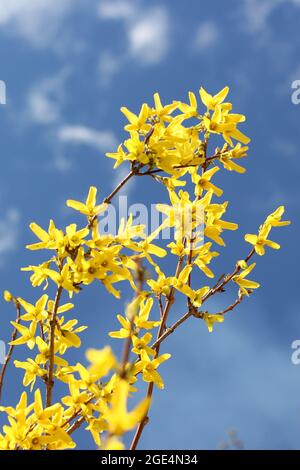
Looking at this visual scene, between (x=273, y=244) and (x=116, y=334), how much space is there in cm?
109

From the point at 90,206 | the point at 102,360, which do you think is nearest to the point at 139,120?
the point at 90,206

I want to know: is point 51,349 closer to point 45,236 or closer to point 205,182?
point 45,236

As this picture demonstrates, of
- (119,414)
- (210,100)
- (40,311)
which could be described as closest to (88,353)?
(119,414)

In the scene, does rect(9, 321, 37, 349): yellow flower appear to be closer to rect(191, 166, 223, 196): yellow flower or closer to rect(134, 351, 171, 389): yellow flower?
rect(134, 351, 171, 389): yellow flower

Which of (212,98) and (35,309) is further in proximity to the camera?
(212,98)

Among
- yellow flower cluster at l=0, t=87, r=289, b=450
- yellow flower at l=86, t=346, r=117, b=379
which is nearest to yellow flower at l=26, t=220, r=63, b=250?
yellow flower cluster at l=0, t=87, r=289, b=450

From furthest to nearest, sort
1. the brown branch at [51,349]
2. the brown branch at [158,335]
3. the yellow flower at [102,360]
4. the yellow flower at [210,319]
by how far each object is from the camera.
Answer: the yellow flower at [210,319]
the brown branch at [158,335]
the brown branch at [51,349]
the yellow flower at [102,360]

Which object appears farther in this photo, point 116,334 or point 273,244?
point 273,244

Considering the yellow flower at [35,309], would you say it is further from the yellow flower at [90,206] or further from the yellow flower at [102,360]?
the yellow flower at [102,360]

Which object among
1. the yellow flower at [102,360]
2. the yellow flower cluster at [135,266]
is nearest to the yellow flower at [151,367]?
the yellow flower cluster at [135,266]

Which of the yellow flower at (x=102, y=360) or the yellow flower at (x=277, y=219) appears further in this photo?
the yellow flower at (x=277, y=219)

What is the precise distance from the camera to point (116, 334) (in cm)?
260
